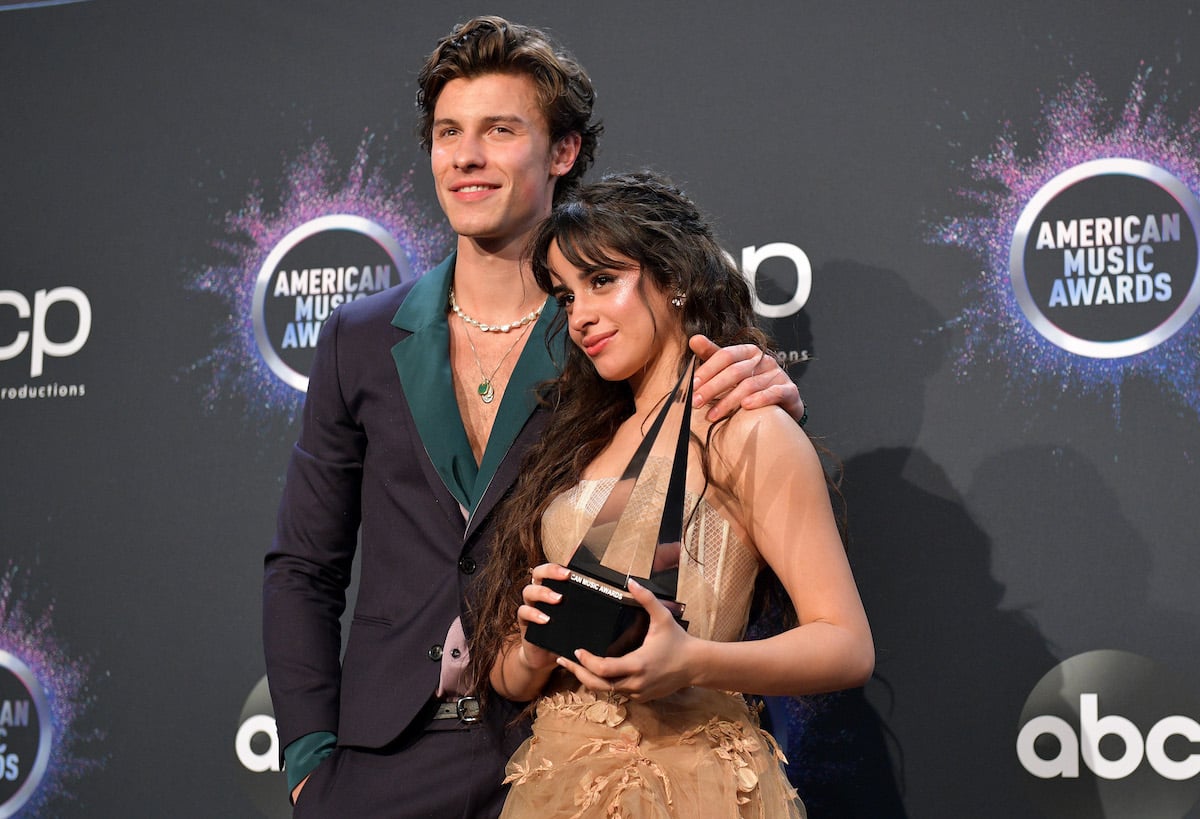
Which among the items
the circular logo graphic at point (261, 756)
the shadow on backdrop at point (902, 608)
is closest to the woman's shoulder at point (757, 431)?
the shadow on backdrop at point (902, 608)

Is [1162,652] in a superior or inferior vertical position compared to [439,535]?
inferior

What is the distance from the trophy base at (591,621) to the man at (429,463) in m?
0.51

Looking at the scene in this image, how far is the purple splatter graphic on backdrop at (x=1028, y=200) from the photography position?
277 cm

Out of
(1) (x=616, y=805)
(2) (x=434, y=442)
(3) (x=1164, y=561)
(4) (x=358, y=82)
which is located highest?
(4) (x=358, y=82)

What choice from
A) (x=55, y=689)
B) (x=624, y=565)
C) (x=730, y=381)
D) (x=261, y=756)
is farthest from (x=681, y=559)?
(x=55, y=689)

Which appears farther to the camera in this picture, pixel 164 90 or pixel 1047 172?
pixel 164 90

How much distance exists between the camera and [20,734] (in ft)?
11.0

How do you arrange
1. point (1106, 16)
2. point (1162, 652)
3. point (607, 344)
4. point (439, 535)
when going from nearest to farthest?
point (607, 344) → point (439, 535) → point (1162, 652) → point (1106, 16)

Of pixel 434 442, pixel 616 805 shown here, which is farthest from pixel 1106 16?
pixel 616 805

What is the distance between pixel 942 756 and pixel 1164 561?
617 millimetres

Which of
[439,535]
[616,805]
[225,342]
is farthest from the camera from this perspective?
[225,342]

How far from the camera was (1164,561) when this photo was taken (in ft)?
8.85

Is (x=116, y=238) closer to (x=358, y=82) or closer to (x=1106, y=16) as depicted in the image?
(x=358, y=82)

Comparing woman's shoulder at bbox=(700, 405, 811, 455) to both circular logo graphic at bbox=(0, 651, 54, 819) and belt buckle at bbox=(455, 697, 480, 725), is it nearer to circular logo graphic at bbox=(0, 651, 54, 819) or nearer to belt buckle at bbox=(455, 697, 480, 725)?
belt buckle at bbox=(455, 697, 480, 725)
